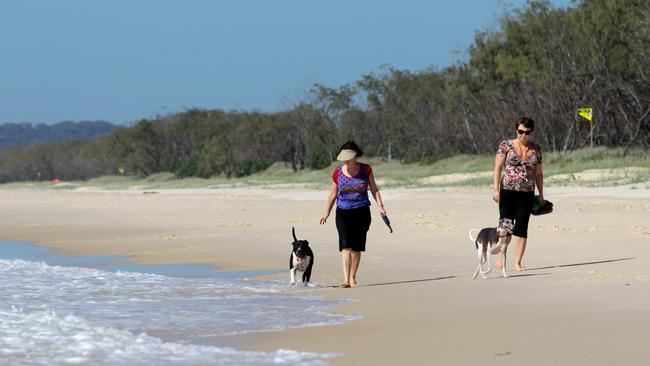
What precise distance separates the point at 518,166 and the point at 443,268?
6.31ft

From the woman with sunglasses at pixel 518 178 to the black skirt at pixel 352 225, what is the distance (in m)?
1.41

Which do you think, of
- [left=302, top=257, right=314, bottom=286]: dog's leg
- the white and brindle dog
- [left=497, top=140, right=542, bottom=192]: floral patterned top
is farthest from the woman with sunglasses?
[left=302, top=257, right=314, bottom=286]: dog's leg

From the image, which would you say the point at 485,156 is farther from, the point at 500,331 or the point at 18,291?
the point at 500,331

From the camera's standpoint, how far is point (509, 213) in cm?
1164

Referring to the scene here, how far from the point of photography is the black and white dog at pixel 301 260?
11680 millimetres

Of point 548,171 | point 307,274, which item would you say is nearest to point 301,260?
point 307,274

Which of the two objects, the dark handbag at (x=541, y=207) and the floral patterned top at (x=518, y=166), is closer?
the floral patterned top at (x=518, y=166)

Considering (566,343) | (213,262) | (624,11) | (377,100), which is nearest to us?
(566,343)

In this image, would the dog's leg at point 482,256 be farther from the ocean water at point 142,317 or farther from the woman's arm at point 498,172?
the ocean water at point 142,317

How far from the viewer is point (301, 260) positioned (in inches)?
462

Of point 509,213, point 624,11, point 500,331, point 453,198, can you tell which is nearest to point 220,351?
point 500,331

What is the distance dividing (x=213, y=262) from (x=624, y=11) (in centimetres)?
3232

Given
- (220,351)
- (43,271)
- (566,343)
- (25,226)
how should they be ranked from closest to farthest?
(566,343)
(220,351)
(43,271)
(25,226)

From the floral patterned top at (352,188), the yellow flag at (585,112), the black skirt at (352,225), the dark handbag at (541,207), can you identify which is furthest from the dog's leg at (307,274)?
the yellow flag at (585,112)
